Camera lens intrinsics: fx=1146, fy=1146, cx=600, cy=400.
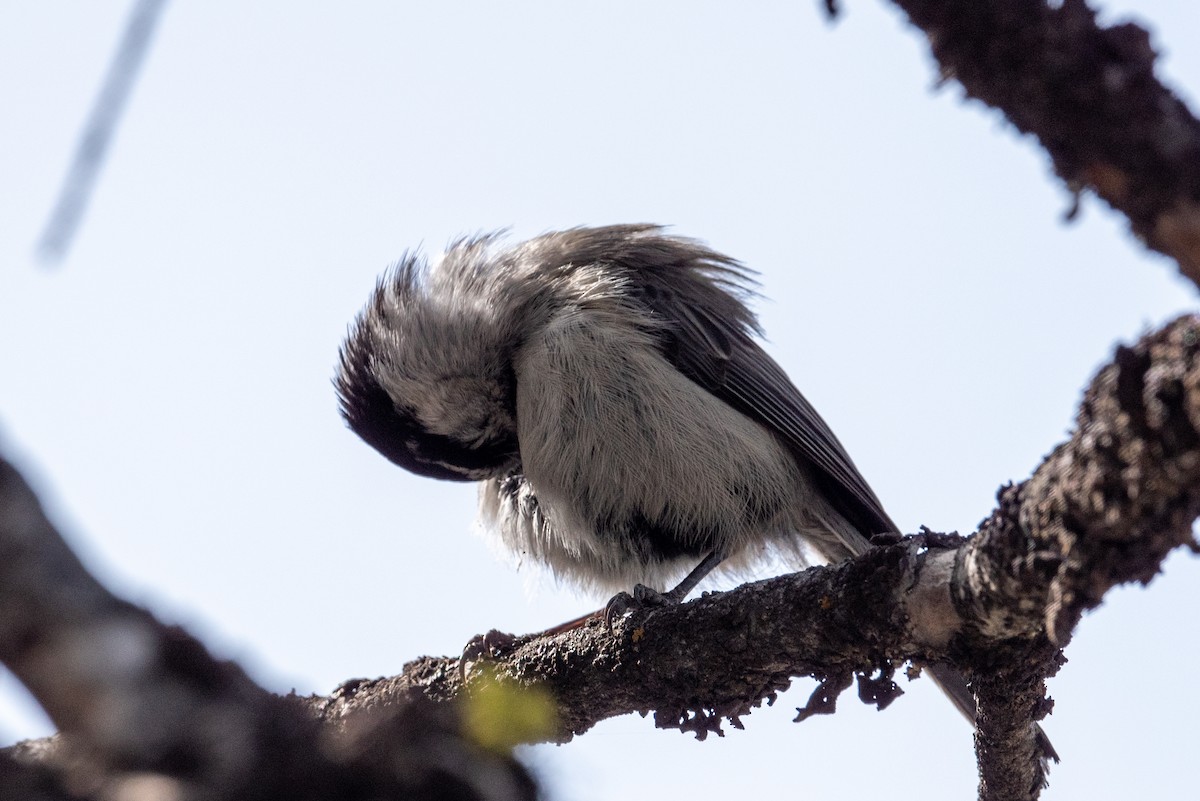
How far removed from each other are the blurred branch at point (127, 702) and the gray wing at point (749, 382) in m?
3.96

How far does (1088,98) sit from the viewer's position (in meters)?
1.66

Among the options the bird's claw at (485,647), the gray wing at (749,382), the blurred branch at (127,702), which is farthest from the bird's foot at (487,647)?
the blurred branch at (127,702)

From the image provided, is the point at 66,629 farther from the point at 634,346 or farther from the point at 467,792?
the point at 634,346

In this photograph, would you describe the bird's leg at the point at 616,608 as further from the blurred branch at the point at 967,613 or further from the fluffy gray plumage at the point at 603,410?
the fluffy gray plumage at the point at 603,410

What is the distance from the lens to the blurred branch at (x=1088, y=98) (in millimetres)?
1573

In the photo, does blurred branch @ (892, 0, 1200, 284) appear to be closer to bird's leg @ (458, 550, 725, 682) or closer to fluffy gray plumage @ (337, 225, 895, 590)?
bird's leg @ (458, 550, 725, 682)

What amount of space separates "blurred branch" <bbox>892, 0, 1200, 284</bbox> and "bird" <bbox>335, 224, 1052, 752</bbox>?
312 centimetres

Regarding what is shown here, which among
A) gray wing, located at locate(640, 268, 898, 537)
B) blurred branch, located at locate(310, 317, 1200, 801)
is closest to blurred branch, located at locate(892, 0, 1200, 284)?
blurred branch, located at locate(310, 317, 1200, 801)

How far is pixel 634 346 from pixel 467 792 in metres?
3.65

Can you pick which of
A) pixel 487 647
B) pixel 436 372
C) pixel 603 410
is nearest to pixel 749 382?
pixel 603 410

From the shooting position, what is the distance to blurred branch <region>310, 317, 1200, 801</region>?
85.7 inches

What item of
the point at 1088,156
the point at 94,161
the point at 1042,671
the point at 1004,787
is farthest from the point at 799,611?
the point at 94,161

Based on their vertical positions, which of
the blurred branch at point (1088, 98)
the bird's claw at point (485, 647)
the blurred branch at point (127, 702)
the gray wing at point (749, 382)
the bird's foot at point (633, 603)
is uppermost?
the blurred branch at point (1088, 98)

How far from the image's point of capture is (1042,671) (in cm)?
328
